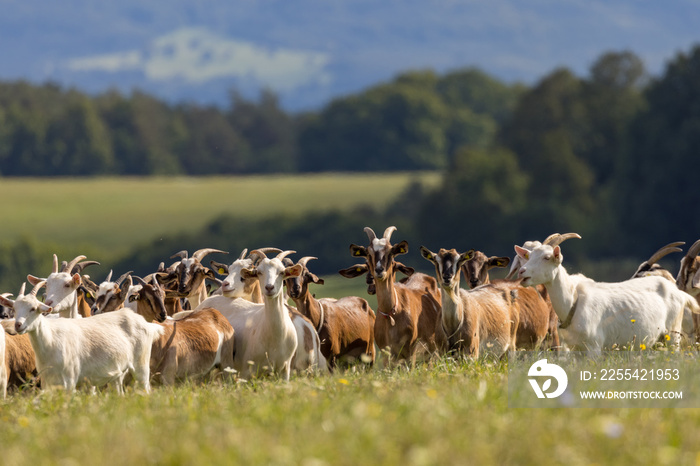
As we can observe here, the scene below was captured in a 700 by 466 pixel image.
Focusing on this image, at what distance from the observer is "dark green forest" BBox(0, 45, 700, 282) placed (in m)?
58.5

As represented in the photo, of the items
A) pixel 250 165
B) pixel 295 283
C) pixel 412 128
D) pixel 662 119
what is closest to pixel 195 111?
pixel 250 165

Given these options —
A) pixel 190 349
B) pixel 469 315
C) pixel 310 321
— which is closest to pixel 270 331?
pixel 190 349

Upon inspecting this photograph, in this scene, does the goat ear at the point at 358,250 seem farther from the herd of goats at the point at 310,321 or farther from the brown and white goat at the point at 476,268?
the brown and white goat at the point at 476,268

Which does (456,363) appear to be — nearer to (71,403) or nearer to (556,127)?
(71,403)

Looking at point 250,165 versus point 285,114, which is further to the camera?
point 285,114

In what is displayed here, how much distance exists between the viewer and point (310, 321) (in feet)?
41.1

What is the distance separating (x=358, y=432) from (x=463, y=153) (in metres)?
61.1

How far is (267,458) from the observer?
5934 millimetres

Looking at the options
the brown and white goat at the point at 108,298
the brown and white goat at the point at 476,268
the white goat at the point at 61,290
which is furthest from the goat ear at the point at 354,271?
the white goat at the point at 61,290

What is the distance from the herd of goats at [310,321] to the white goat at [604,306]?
0.01 metres

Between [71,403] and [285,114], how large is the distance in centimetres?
12561

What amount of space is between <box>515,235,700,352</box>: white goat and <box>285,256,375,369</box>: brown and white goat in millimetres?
2166

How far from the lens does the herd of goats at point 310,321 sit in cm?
1086

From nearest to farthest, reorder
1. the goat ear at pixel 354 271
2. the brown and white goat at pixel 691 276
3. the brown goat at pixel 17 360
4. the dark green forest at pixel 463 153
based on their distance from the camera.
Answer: the brown goat at pixel 17 360
the goat ear at pixel 354 271
the brown and white goat at pixel 691 276
the dark green forest at pixel 463 153
